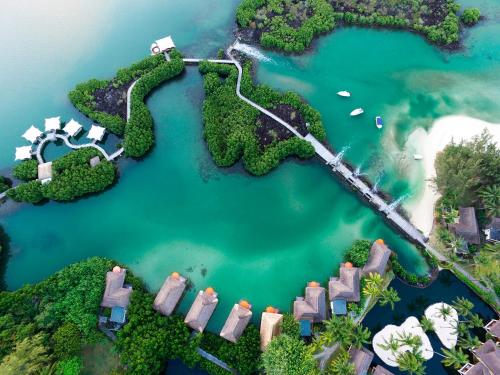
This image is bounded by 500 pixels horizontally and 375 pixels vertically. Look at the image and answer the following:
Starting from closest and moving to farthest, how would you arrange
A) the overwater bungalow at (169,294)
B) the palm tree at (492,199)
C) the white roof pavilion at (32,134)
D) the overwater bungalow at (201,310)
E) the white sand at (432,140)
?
the overwater bungalow at (201,310) < the overwater bungalow at (169,294) < the palm tree at (492,199) < the white sand at (432,140) < the white roof pavilion at (32,134)

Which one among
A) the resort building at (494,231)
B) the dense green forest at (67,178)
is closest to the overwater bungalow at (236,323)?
the dense green forest at (67,178)

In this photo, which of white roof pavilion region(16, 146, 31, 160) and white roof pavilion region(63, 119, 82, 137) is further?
white roof pavilion region(63, 119, 82, 137)

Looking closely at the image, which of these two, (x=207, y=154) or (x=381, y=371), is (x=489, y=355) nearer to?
(x=381, y=371)

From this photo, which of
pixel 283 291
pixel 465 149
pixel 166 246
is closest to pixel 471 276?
pixel 465 149

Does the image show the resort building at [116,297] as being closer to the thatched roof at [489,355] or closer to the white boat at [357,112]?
the thatched roof at [489,355]

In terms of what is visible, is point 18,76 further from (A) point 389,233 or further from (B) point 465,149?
(B) point 465,149

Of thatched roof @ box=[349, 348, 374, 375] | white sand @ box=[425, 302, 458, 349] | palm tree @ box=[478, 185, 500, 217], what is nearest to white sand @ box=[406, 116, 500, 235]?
palm tree @ box=[478, 185, 500, 217]

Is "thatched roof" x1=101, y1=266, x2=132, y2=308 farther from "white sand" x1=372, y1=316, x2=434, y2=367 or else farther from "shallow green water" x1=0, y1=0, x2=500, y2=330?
"white sand" x1=372, y1=316, x2=434, y2=367
